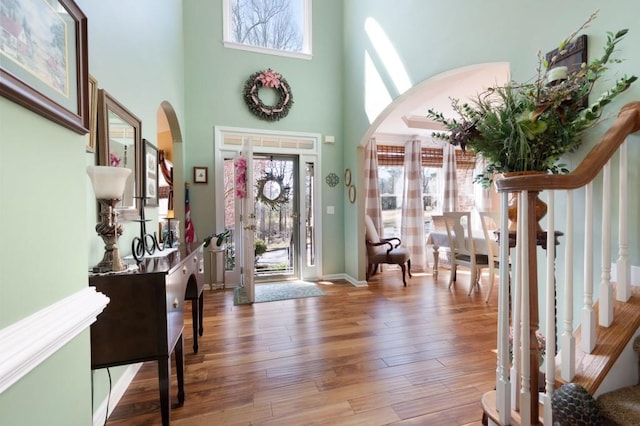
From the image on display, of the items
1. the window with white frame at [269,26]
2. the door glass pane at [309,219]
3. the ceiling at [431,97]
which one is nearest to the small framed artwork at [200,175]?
the door glass pane at [309,219]

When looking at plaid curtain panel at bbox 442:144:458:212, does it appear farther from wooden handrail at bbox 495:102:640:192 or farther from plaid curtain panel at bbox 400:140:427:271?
wooden handrail at bbox 495:102:640:192

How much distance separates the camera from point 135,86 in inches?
91.7

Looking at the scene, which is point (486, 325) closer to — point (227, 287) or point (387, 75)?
point (387, 75)

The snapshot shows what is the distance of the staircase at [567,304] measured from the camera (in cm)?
113

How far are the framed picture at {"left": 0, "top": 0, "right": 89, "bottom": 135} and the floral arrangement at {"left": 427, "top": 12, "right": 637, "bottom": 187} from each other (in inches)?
62.3

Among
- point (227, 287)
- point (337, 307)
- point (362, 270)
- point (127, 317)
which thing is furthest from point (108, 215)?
point (362, 270)

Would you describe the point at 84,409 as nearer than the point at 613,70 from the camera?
Yes

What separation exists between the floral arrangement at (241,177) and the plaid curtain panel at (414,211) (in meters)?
3.22

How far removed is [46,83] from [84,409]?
1.01 m

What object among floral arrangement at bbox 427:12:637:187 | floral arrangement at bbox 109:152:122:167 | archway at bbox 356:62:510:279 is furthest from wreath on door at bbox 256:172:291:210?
floral arrangement at bbox 427:12:637:187

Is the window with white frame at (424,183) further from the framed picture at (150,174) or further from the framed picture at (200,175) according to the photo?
the framed picture at (150,174)

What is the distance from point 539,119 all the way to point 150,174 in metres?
2.83

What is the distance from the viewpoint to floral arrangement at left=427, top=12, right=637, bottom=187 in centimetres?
133

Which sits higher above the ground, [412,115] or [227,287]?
[412,115]
